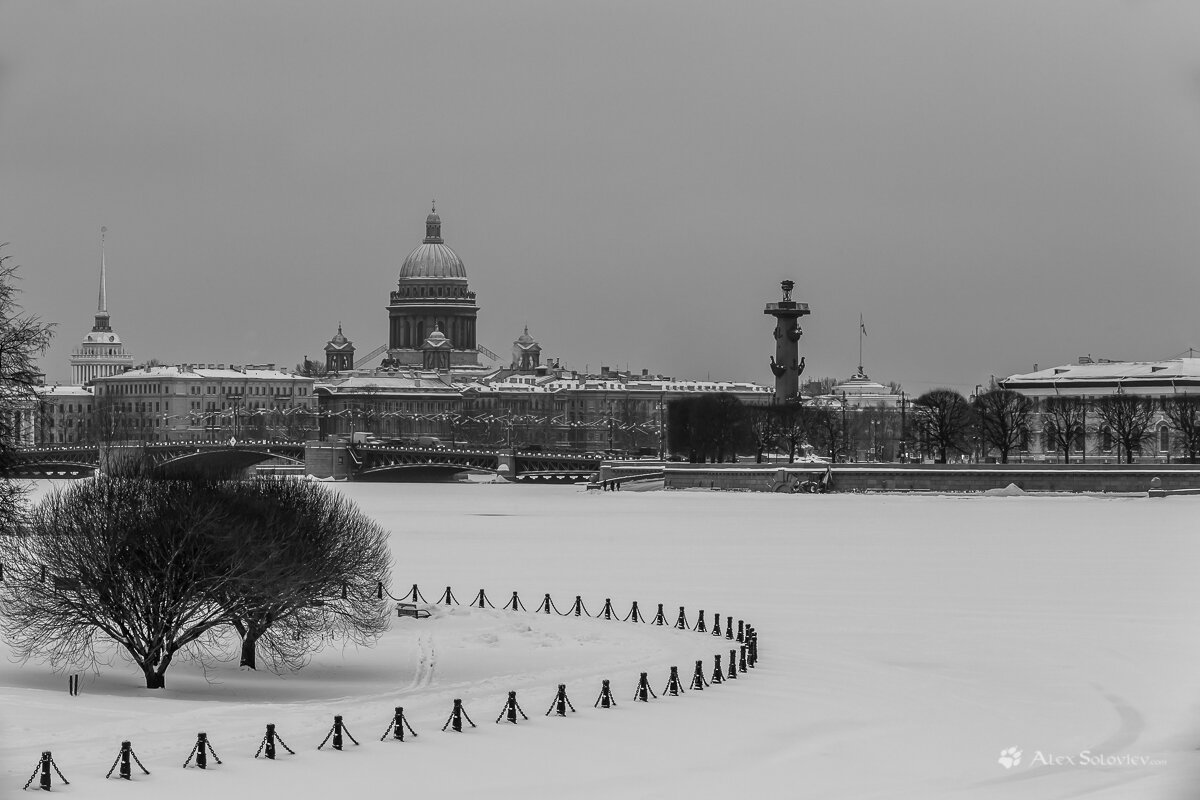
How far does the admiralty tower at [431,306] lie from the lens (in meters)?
186

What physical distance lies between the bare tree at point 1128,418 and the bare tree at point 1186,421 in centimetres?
101

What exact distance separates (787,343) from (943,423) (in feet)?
55.0

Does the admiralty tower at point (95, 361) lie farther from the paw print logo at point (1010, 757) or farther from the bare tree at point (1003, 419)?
the paw print logo at point (1010, 757)

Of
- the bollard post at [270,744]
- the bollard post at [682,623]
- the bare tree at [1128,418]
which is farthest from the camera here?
the bare tree at [1128,418]

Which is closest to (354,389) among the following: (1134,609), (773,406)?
(773,406)

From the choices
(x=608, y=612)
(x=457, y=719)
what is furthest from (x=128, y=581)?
(x=608, y=612)

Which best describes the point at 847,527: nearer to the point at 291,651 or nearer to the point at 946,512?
the point at 946,512

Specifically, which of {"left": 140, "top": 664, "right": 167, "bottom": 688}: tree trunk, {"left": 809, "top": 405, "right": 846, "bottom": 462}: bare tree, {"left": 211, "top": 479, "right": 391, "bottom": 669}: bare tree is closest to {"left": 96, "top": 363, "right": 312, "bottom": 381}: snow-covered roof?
{"left": 809, "top": 405, "right": 846, "bottom": 462}: bare tree

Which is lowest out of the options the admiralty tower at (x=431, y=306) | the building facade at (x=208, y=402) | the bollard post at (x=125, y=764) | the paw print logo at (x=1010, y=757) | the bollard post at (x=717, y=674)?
the paw print logo at (x=1010, y=757)

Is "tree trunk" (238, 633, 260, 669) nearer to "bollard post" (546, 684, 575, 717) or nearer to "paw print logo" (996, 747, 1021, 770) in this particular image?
"bollard post" (546, 684, 575, 717)

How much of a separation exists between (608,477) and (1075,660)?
2759 inches

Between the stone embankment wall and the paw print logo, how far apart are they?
58.9 m

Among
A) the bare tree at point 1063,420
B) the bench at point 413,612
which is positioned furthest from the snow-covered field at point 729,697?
the bare tree at point 1063,420

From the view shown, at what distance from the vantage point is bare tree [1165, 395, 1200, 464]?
91.9m
